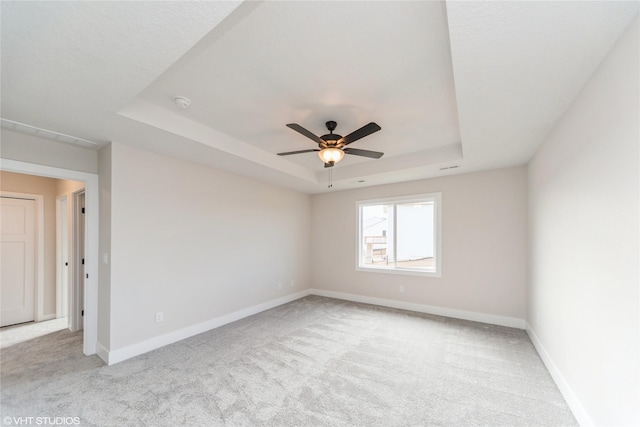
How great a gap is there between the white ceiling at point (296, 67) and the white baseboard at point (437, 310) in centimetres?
253

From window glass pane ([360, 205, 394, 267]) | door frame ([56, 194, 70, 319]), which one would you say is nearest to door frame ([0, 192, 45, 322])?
door frame ([56, 194, 70, 319])

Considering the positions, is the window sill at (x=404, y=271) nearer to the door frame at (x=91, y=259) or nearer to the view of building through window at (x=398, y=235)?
the view of building through window at (x=398, y=235)

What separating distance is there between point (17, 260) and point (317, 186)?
5036 millimetres

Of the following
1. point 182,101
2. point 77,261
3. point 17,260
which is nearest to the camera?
point 182,101

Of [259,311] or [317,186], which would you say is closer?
[259,311]

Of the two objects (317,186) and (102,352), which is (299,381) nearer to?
(102,352)

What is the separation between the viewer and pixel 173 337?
345cm

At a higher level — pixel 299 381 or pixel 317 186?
pixel 317 186

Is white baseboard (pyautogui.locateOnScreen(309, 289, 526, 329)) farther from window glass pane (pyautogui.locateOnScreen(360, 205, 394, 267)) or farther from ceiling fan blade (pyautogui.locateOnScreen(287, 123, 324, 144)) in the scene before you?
ceiling fan blade (pyautogui.locateOnScreen(287, 123, 324, 144))

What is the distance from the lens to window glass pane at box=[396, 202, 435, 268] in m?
4.82

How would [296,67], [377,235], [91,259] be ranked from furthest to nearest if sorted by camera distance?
[377,235] < [91,259] < [296,67]

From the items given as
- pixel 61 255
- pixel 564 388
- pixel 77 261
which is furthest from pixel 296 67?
pixel 61 255

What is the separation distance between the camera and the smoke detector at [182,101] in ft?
7.88

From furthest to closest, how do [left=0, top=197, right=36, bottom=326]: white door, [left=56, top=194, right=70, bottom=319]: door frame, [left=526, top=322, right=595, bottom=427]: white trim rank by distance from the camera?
[left=56, top=194, right=70, bottom=319]: door frame, [left=0, top=197, right=36, bottom=326]: white door, [left=526, top=322, right=595, bottom=427]: white trim
